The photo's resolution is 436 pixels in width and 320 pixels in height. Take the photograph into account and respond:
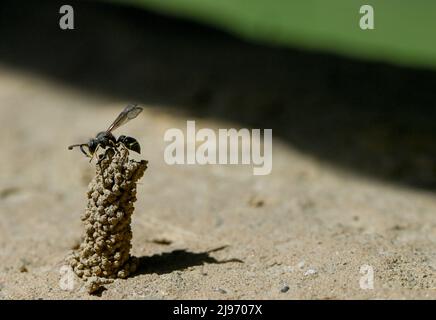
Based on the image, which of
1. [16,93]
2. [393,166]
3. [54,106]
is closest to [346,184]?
[393,166]

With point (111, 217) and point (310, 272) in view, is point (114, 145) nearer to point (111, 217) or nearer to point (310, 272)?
point (111, 217)

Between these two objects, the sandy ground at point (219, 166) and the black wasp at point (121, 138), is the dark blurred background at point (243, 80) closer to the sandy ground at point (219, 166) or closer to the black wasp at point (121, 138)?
the sandy ground at point (219, 166)

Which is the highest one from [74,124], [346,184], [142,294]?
[74,124]

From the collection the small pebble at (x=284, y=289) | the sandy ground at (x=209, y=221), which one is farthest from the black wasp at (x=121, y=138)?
the small pebble at (x=284, y=289)

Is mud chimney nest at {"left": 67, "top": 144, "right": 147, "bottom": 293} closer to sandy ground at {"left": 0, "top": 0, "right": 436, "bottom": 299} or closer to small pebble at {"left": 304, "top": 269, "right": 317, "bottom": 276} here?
sandy ground at {"left": 0, "top": 0, "right": 436, "bottom": 299}

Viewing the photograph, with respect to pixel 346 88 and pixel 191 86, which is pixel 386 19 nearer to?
pixel 346 88
